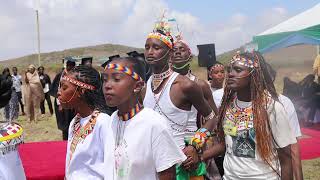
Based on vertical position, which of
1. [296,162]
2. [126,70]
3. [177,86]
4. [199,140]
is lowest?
[296,162]

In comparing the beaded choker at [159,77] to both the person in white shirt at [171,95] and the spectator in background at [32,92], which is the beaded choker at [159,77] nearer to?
the person in white shirt at [171,95]

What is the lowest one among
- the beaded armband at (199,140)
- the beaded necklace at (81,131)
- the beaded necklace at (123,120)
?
the beaded armband at (199,140)

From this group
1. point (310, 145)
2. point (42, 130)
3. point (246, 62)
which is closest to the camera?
point (246, 62)

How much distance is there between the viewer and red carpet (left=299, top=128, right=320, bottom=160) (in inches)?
271

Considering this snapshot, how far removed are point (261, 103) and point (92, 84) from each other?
1256 millimetres

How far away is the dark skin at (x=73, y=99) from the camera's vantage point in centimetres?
309

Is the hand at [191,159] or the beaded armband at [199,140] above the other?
the beaded armband at [199,140]

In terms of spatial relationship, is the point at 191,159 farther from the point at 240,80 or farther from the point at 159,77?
the point at 159,77

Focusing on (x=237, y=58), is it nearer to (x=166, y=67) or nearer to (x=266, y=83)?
(x=266, y=83)

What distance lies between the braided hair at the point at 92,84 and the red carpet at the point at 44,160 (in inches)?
75.8

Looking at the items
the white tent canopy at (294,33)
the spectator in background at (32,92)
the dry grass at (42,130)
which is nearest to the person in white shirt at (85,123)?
the dry grass at (42,130)

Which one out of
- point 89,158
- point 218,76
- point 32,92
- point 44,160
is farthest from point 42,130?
point 89,158

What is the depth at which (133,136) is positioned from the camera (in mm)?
2373

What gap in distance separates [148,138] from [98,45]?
78.9 meters
